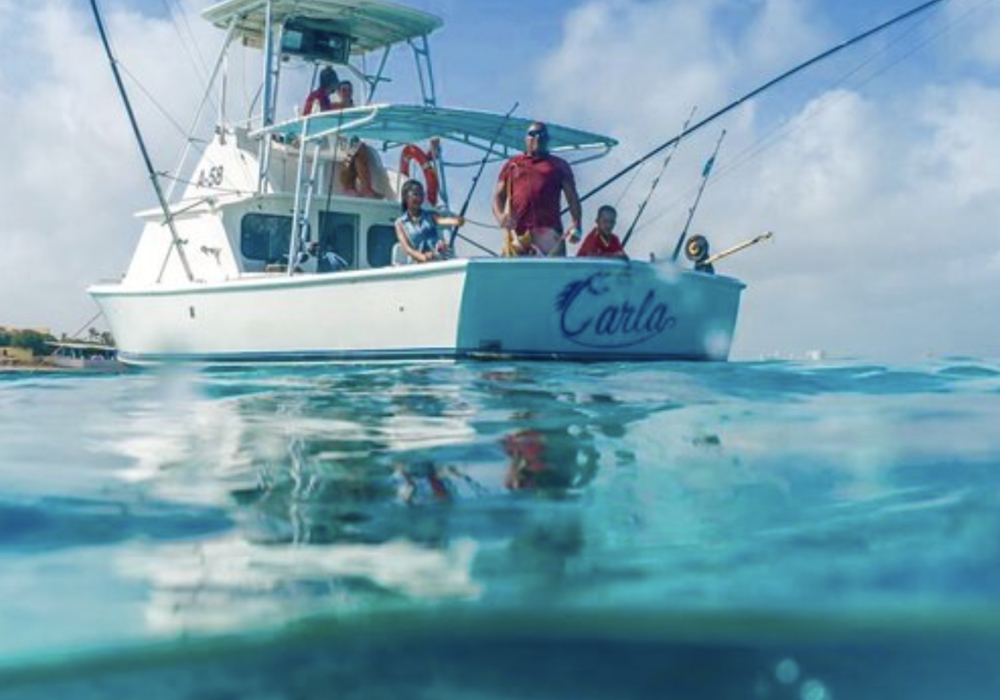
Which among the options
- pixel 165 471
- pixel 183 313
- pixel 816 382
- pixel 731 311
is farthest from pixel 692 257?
pixel 165 471

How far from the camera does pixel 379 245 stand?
46.4ft

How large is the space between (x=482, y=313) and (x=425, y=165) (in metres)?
4.66

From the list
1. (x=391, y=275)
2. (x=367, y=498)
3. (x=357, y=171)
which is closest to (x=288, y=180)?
(x=357, y=171)

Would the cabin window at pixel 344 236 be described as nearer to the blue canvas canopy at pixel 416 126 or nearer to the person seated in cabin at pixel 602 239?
the blue canvas canopy at pixel 416 126

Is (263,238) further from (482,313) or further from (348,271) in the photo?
(482,313)

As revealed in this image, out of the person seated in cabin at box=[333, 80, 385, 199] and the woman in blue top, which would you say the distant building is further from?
the woman in blue top

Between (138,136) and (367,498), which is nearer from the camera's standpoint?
(367,498)

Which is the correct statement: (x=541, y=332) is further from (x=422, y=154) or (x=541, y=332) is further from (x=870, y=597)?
(x=870, y=597)

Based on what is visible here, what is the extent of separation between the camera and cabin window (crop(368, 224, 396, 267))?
14078mm

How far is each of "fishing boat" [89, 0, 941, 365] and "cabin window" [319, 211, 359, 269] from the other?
2 cm

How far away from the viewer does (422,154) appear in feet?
44.9

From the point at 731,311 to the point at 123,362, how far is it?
28.3 feet

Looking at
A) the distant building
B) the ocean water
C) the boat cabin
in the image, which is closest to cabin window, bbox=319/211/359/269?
the boat cabin

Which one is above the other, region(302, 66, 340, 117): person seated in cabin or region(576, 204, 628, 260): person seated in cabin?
region(302, 66, 340, 117): person seated in cabin
